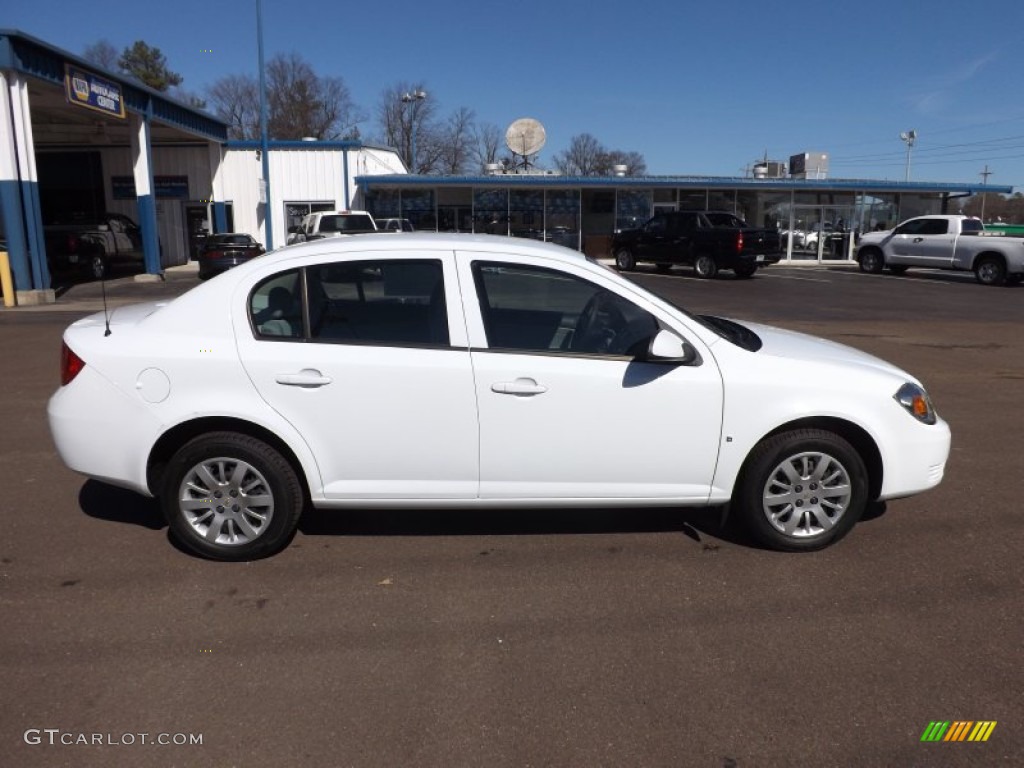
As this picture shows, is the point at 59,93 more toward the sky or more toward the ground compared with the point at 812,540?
more toward the sky

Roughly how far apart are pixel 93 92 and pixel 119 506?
18779 mm

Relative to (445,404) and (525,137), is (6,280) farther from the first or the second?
(525,137)

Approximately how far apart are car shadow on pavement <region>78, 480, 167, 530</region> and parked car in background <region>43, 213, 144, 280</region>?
18.9 meters

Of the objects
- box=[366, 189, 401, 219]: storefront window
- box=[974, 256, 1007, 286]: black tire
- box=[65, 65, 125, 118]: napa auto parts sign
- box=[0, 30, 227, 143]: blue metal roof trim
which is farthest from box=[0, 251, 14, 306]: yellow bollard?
box=[974, 256, 1007, 286]: black tire

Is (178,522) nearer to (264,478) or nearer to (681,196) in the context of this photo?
(264,478)

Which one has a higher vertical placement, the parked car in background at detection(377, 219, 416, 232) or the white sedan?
the parked car in background at detection(377, 219, 416, 232)

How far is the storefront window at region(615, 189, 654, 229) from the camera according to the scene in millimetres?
32469

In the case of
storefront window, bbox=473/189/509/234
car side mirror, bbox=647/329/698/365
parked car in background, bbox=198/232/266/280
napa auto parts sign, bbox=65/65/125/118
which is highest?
napa auto parts sign, bbox=65/65/125/118

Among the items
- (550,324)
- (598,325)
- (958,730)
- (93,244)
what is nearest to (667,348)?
(598,325)

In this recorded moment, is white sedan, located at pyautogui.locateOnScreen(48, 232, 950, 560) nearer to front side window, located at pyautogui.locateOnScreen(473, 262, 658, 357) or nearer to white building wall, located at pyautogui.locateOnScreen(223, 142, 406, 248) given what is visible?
front side window, located at pyautogui.locateOnScreen(473, 262, 658, 357)

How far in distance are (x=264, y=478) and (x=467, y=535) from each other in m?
1.17

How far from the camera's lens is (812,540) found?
421cm

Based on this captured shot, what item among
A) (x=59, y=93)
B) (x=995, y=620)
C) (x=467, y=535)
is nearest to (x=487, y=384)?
(x=467, y=535)

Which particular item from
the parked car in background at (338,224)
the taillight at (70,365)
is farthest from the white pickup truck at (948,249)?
the taillight at (70,365)
